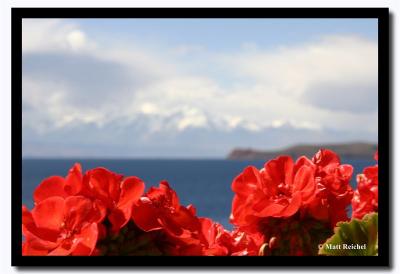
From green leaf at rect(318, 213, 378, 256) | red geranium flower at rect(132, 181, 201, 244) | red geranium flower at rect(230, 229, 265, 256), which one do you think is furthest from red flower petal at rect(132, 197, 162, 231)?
green leaf at rect(318, 213, 378, 256)

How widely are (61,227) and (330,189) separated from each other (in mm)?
794

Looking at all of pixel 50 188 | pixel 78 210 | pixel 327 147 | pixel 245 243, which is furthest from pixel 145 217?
pixel 327 147

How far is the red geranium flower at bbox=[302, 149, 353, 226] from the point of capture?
1718 mm

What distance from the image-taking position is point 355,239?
2.08 metres

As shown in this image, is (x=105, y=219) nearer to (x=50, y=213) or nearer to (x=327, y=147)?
(x=50, y=213)

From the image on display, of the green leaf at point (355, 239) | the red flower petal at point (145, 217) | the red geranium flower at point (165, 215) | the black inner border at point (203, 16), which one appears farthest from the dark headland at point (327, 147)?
the red flower petal at point (145, 217)

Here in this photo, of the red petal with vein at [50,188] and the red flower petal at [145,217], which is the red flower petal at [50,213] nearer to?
the red petal with vein at [50,188]

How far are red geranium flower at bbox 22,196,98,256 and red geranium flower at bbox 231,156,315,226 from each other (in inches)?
19.1

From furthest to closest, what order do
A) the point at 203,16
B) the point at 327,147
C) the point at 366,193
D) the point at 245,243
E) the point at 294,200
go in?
1. the point at 327,147
2. the point at 203,16
3. the point at 366,193
4. the point at 245,243
5. the point at 294,200

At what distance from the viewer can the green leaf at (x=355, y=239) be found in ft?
6.21

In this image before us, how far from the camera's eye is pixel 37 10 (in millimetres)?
2629

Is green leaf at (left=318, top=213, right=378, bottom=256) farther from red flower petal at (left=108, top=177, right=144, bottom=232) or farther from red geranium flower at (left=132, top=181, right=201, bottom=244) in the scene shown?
red flower petal at (left=108, top=177, right=144, bottom=232)

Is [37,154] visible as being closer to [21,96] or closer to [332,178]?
[21,96]
